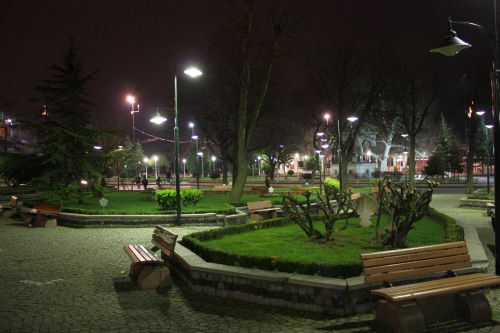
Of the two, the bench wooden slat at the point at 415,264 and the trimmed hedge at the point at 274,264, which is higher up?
the bench wooden slat at the point at 415,264

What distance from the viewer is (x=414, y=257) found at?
6762 mm

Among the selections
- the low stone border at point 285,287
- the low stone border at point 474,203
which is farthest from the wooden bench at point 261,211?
the low stone border at point 474,203

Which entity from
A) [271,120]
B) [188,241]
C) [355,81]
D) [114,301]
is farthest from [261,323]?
[355,81]

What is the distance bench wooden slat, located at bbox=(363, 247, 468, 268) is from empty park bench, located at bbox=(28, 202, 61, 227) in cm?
1403

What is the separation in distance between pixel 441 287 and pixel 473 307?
0.56 m

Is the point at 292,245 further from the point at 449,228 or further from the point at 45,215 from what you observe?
the point at 45,215

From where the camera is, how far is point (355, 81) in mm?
32875

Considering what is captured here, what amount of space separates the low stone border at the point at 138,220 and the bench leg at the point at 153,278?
852 cm

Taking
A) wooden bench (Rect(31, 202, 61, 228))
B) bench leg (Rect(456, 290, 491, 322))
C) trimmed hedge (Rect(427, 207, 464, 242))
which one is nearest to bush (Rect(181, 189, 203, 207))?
wooden bench (Rect(31, 202, 61, 228))

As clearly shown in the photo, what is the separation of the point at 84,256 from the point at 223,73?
778 inches

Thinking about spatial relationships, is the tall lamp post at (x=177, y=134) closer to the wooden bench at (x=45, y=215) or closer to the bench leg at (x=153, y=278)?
the wooden bench at (x=45, y=215)

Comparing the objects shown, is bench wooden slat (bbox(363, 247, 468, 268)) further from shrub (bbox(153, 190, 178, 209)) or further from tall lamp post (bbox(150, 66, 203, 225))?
shrub (bbox(153, 190, 178, 209))

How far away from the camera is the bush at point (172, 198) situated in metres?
19.0

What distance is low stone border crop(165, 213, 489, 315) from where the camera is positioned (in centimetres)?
657
